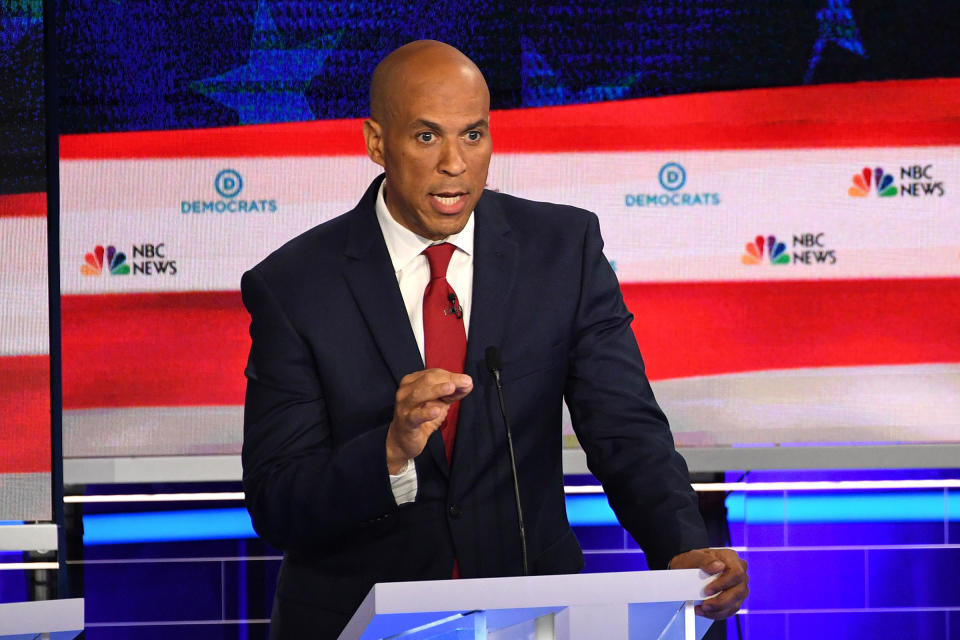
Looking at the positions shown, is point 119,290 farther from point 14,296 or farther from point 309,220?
point 309,220

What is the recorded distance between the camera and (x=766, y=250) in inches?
127

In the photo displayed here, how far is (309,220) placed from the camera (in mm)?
3197

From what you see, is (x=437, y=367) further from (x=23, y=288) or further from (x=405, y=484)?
(x=23, y=288)

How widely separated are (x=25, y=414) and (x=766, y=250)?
1.87 metres

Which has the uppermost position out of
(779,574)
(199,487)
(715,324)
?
(715,324)

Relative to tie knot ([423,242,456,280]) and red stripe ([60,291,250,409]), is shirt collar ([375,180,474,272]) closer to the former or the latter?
tie knot ([423,242,456,280])

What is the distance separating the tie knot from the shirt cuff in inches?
12.8

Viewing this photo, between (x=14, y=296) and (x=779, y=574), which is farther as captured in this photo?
(x=779, y=574)

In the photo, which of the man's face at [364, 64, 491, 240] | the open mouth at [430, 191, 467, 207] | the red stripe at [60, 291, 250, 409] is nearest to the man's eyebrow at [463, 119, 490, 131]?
the man's face at [364, 64, 491, 240]

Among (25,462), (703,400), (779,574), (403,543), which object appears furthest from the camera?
(779,574)

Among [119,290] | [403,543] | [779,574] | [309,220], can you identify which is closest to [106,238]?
[119,290]

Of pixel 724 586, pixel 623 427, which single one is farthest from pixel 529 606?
pixel 623 427

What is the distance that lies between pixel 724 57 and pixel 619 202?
451 millimetres

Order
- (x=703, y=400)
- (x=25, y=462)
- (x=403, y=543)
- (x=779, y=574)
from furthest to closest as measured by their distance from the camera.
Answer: (x=779, y=574) < (x=703, y=400) < (x=25, y=462) < (x=403, y=543)
